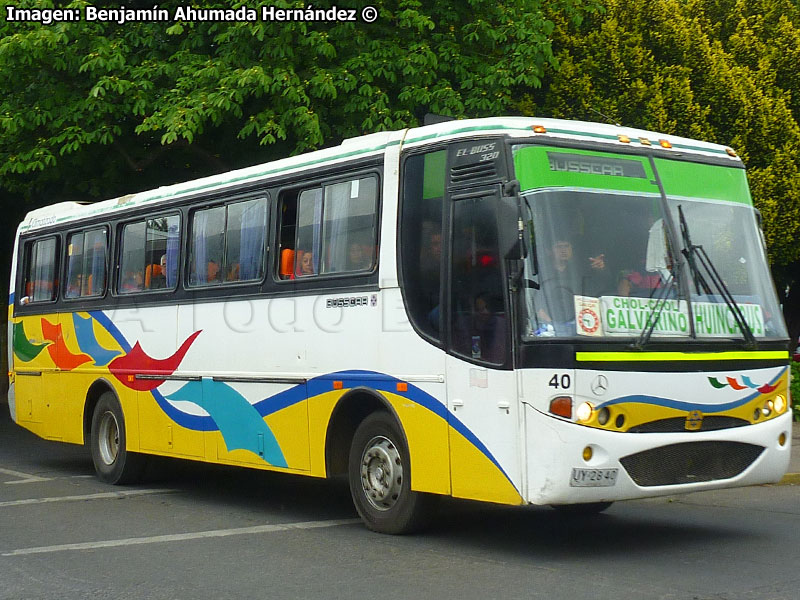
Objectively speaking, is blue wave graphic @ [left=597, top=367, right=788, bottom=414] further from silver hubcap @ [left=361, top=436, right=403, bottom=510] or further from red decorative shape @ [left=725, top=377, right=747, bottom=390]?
silver hubcap @ [left=361, top=436, right=403, bottom=510]

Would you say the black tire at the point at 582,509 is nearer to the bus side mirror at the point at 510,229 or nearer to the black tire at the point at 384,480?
the black tire at the point at 384,480

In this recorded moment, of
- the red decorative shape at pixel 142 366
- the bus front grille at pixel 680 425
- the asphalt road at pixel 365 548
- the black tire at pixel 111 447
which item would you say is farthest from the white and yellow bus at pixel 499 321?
the black tire at pixel 111 447

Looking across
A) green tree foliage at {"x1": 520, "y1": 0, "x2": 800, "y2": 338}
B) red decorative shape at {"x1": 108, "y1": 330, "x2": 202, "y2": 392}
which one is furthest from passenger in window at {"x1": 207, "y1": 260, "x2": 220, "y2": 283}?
green tree foliage at {"x1": 520, "y1": 0, "x2": 800, "y2": 338}

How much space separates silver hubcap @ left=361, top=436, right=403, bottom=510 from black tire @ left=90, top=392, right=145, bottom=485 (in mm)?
4538

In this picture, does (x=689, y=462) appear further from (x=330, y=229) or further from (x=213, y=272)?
(x=213, y=272)

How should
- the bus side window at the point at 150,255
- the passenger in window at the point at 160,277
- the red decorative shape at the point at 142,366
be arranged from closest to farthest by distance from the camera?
the red decorative shape at the point at 142,366, the bus side window at the point at 150,255, the passenger in window at the point at 160,277

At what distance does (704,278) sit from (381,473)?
2870 millimetres

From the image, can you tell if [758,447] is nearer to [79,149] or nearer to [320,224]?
[320,224]

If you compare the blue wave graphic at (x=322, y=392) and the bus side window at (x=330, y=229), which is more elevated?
the bus side window at (x=330, y=229)

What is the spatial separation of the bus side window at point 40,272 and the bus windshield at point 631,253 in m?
8.59

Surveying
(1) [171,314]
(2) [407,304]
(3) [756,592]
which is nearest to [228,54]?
(1) [171,314]

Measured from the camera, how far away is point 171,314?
12.4 metres

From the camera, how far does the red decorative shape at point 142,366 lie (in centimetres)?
1222

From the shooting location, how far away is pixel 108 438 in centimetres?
1371
